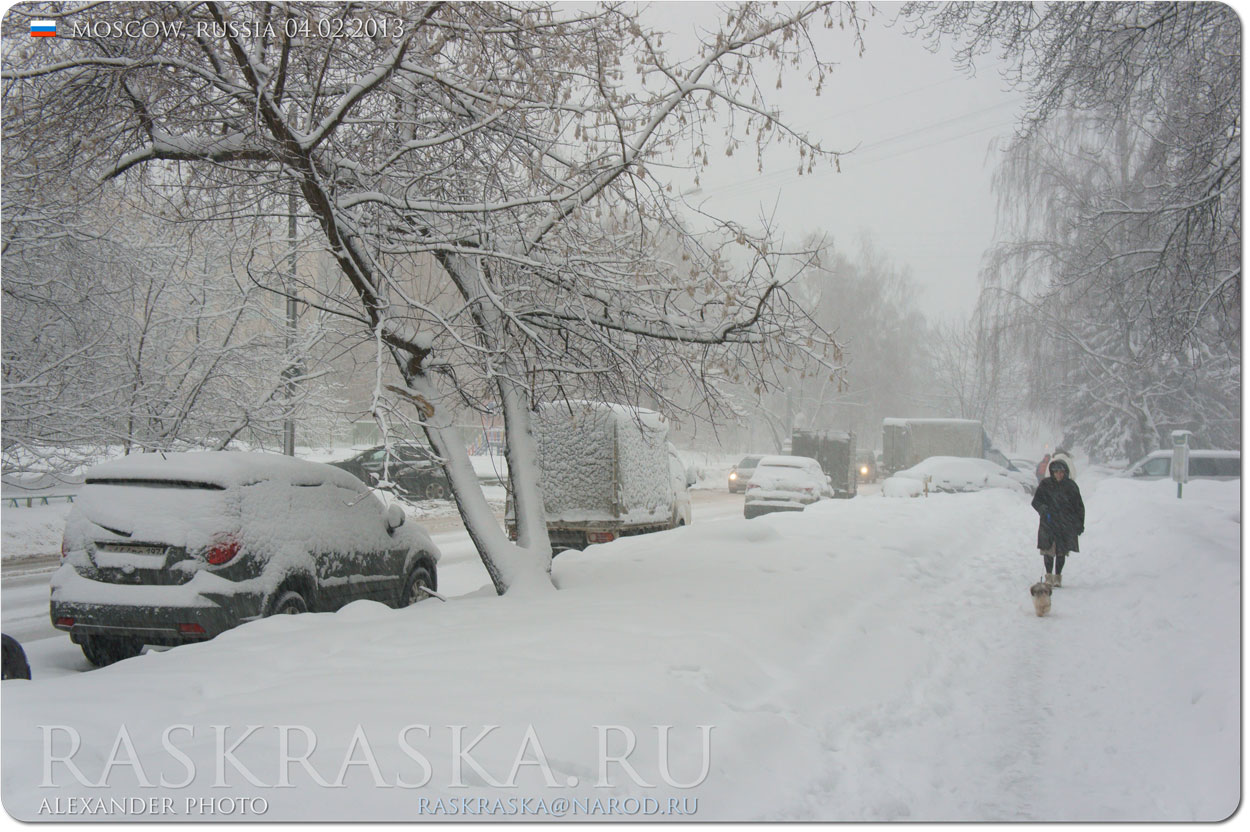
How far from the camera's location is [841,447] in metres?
25.7

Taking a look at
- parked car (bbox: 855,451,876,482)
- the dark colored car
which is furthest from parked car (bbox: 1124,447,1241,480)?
parked car (bbox: 855,451,876,482)

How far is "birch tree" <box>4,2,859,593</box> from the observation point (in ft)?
17.4

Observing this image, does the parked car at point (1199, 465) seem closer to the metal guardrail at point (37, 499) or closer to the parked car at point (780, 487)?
the parked car at point (780, 487)

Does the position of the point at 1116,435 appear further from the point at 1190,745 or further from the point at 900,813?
the point at 900,813

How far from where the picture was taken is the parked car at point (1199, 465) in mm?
6788

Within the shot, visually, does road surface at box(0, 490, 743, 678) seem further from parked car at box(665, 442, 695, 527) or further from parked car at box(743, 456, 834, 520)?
parked car at box(743, 456, 834, 520)

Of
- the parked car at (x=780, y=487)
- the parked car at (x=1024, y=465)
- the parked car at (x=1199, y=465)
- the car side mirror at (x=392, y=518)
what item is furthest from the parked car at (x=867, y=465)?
the car side mirror at (x=392, y=518)

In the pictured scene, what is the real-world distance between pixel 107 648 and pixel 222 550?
4.64 feet

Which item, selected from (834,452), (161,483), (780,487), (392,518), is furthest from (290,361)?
(834,452)

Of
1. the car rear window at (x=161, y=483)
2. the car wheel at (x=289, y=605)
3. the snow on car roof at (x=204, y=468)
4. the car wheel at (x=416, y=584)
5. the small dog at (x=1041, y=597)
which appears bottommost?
the small dog at (x=1041, y=597)

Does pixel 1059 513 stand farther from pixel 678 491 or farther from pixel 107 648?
pixel 107 648

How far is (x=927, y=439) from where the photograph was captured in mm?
30719

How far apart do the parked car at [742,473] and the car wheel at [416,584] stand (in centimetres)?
2072

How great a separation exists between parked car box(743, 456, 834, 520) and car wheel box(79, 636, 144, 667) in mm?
14567
